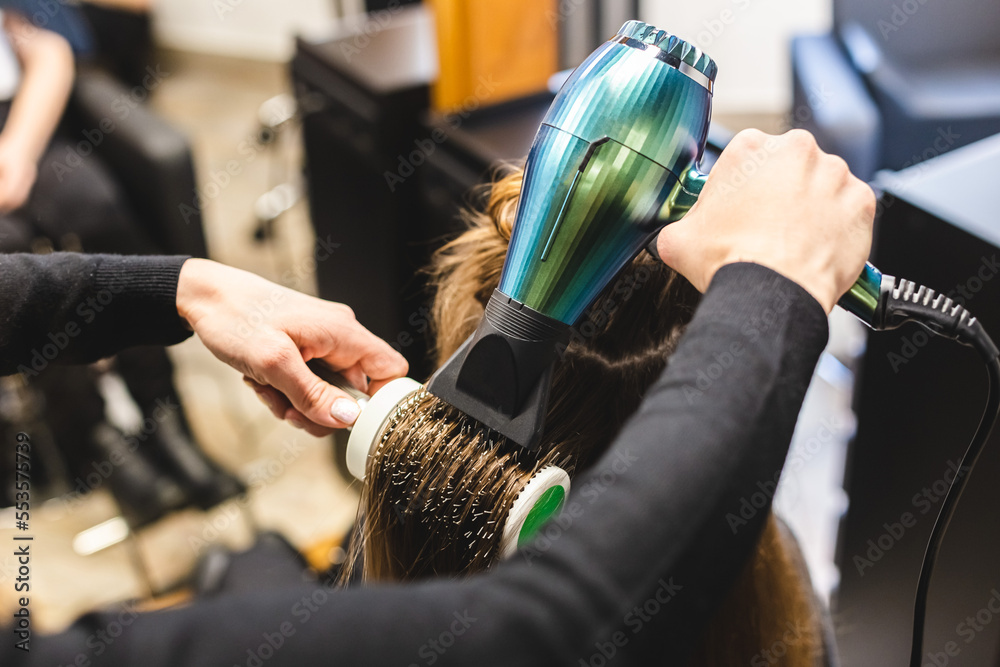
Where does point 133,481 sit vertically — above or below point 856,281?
below

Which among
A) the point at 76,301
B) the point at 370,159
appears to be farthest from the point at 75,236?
the point at 76,301

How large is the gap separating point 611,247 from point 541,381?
4.2 inches

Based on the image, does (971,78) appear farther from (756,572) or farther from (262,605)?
(262,605)

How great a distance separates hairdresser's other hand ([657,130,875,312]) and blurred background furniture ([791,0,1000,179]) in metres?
0.91

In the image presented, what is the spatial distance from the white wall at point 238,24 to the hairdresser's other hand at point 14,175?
1.93 meters

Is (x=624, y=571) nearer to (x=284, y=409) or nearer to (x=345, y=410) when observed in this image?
(x=345, y=410)

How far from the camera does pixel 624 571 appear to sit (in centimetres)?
40

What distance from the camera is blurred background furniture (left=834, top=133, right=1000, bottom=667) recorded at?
694 millimetres

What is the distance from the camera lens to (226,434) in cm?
213

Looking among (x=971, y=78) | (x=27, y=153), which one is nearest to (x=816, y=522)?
(x=971, y=78)

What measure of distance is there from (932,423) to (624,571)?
1.65ft

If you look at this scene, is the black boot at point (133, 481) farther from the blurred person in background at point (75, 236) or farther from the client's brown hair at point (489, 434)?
the client's brown hair at point (489, 434)

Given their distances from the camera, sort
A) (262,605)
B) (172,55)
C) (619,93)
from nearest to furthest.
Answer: (262,605) < (619,93) < (172,55)

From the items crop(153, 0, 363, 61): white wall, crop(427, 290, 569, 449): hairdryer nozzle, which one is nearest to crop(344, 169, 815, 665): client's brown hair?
crop(427, 290, 569, 449): hairdryer nozzle
